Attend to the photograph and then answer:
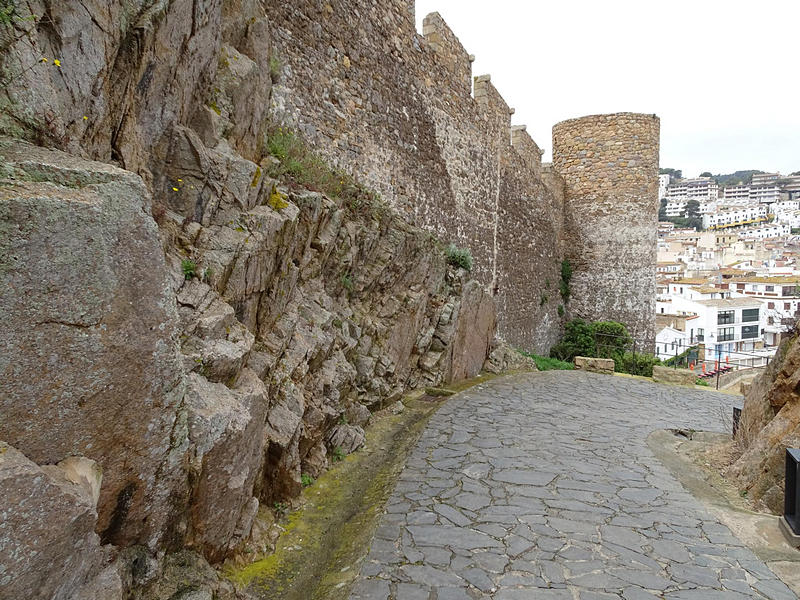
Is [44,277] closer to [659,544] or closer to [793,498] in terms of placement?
[659,544]

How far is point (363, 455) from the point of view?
5.72m

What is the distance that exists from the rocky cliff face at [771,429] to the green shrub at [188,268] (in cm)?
494

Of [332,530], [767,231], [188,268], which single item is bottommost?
[332,530]

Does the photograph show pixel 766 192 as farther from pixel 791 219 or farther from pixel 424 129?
pixel 424 129

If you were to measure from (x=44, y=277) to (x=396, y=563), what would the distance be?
2.70m

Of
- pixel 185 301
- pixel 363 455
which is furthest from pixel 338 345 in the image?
pixel 185 301

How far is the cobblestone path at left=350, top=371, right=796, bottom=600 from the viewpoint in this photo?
336 cm

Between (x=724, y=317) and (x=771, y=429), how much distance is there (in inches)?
1641

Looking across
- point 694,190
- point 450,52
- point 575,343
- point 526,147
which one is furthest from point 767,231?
point 450,52

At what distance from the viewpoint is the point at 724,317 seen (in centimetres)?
4075

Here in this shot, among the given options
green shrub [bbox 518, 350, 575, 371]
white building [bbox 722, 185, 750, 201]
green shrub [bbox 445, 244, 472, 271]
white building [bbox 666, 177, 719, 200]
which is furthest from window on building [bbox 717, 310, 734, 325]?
white building [bbox 722, 185, 750, 201]

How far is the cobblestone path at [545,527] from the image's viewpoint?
336 centimetres

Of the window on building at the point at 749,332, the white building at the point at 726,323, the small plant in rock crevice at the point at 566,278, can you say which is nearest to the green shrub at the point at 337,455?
the small plant in rock crevice at the point at 566,278

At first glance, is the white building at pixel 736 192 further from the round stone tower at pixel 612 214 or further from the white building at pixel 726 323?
the round stone tower at pixel 612 214
